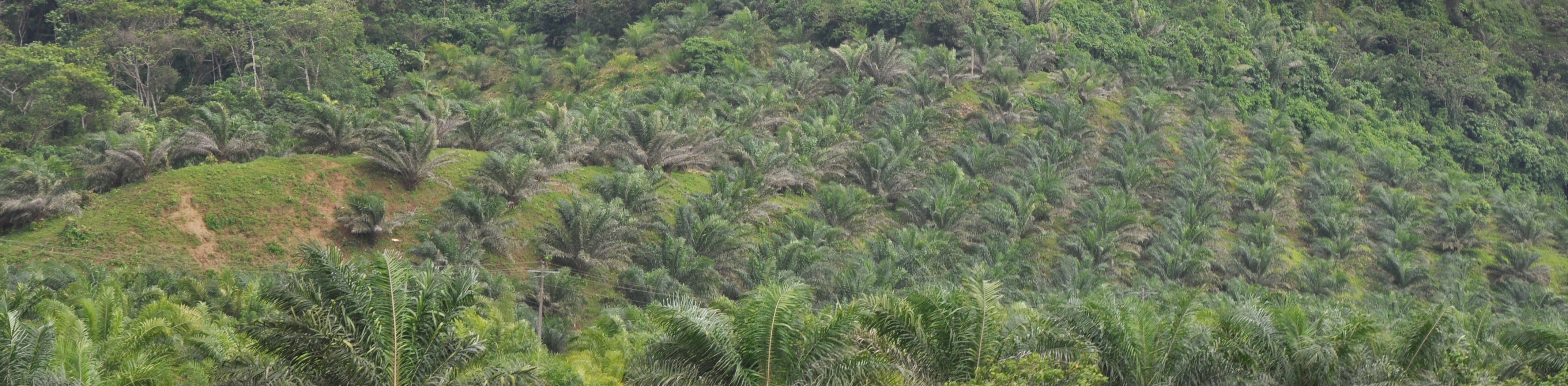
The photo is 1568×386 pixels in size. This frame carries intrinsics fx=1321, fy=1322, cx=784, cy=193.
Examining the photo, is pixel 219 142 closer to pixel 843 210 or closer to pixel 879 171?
pixel 843 210

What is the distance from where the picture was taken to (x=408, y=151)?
106 ft

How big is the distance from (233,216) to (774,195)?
1442 centimetres

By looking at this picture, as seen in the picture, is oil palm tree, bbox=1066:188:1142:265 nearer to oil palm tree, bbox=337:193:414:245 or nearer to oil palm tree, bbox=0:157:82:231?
oil palm tree, bbox=337:193:414:245

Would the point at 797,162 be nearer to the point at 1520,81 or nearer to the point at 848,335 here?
the point at 848,335

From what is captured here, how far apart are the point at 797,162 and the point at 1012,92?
13.9m

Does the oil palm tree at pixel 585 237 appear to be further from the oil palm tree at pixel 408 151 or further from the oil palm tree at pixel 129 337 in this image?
the oil palm tree at pixel 129 337

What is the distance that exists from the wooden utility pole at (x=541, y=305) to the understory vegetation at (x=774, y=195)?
9.8 inches

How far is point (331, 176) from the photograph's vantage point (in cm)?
3244

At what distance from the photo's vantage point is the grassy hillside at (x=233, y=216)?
28.5 metres

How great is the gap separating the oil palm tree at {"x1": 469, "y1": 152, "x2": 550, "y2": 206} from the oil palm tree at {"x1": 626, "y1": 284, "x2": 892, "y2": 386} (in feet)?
56.2

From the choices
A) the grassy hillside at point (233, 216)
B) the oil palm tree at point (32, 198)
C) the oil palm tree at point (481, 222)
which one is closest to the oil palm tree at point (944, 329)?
the oil palm tree at point (481, 222)

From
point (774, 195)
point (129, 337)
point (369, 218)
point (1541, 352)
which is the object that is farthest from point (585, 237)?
point (1541, 352)

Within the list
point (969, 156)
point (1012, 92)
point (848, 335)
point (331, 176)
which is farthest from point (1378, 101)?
point (848, 335)

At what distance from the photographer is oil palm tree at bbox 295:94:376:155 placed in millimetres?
33125
